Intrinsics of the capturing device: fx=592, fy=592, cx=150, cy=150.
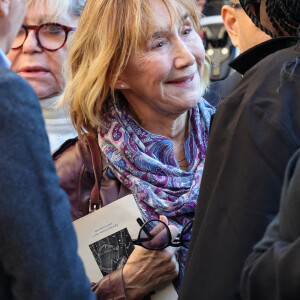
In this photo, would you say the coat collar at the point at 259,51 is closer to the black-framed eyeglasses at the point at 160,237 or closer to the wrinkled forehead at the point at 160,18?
the black-framed eyeglasses at the point at 160,237

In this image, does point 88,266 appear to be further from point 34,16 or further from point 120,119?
point 34,16

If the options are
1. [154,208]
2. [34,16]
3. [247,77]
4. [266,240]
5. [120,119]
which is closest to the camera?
[266,240]

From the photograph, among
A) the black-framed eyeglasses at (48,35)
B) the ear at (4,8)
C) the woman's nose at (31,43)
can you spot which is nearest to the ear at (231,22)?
the black-framed eyeglasses at (48,35)

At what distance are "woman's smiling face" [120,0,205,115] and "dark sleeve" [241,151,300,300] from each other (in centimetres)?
132

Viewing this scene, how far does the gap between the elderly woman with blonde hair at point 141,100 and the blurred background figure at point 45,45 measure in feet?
2.00

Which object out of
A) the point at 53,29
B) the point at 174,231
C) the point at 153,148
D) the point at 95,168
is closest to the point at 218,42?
the point at 53,29

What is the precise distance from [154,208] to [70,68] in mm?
690

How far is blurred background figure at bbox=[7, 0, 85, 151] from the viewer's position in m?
3.02

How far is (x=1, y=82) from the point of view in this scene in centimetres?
110

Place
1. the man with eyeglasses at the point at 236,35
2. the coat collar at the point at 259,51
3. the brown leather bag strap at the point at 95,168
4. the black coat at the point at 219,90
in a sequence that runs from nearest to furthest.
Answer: the coat collar at the point at 259,51 → the man with eyeglasses at the point at 236,35 → the brown leather bag strap at the point at 95,168 → the black coat at the point at 219,90

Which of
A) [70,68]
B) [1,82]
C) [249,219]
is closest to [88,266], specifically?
[70,68]

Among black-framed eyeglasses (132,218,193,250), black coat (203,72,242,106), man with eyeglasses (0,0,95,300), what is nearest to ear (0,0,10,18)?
man with eyeglasses (0,0,95,300)

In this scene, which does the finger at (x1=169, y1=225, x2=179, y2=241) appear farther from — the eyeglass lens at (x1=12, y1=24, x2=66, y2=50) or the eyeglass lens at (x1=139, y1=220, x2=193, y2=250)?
the eyeglass lens at (x1=12, y1=24, x2=66, y2=50)

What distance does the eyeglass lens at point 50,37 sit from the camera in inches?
119
